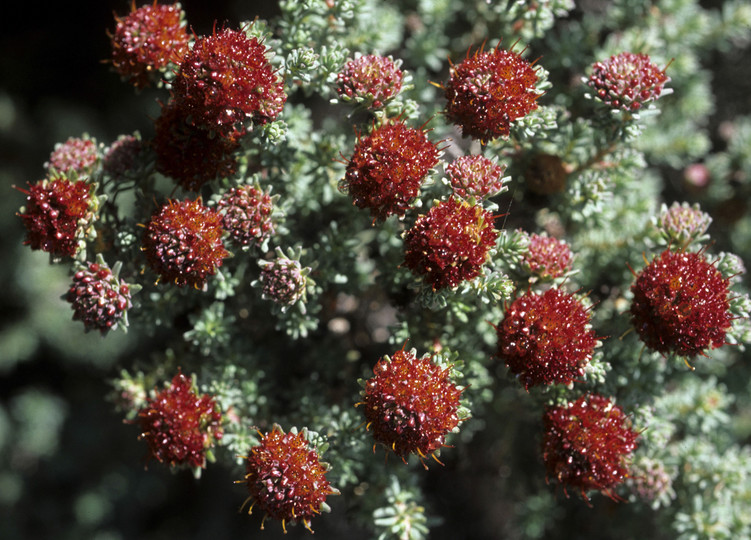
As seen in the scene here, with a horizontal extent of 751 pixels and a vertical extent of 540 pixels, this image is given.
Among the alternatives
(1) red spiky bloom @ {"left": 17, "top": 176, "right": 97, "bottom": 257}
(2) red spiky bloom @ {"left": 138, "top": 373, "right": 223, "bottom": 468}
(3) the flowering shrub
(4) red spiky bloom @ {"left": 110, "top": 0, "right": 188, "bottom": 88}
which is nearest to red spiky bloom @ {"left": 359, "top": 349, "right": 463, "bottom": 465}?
(3) the flowering shrub

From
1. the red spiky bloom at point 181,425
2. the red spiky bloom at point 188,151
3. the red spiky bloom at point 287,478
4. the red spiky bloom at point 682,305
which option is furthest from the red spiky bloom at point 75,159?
the red spiky bloom at point 682,305

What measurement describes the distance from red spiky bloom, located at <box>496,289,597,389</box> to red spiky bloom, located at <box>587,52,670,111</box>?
461 millimetres

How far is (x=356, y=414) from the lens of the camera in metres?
1.49

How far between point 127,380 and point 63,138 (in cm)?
114

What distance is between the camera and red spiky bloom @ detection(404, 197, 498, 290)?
1235 mm

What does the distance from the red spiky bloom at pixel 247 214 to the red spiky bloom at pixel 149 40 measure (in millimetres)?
327

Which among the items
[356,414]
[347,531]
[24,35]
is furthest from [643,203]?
[24,35]

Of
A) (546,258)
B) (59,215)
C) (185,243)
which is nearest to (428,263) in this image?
(546,258)

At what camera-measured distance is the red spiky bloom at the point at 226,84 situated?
124 cm

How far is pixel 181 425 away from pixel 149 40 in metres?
0.84

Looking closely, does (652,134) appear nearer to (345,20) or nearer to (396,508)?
(345,20)

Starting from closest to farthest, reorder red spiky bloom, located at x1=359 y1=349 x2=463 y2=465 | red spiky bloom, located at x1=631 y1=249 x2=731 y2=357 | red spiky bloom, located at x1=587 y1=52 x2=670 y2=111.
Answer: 1. red spiky bloom, located at x1=359 y1=349 x2=463 y2=465
2. red spiky bloom, located at x1=631 y1=249 x2=731 y2=357
3. red spiky bloom, located at x1=587 y1=52 x2=670 y2=111

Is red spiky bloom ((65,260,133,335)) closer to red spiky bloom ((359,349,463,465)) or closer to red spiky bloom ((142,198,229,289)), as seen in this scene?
red spiky bloom ((142,198,229,289))

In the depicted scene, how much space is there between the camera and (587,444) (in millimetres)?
1349
